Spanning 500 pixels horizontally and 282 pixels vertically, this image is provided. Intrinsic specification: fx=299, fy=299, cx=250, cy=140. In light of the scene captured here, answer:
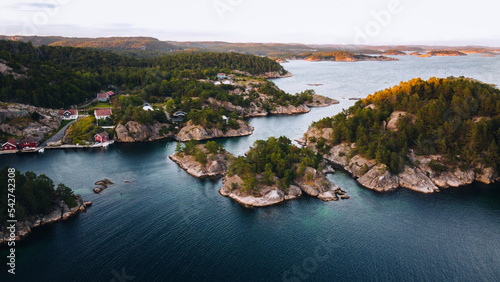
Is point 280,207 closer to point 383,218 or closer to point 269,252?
point 269,252

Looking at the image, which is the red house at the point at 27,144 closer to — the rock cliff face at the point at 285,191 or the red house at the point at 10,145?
the red house at the point at 10,145

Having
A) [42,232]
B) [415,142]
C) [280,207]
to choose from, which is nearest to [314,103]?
[415,142]

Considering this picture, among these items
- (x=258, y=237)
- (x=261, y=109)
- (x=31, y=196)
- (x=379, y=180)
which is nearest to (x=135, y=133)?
(x=31, y=196)

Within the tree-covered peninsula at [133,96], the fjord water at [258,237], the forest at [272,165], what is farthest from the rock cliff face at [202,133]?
the forest at [272,165]

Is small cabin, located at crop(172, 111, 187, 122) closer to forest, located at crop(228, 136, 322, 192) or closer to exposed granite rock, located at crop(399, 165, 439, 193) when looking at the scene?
forest, located at crop(228, 136, 322, 192)

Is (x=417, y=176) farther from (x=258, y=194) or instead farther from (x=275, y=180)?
(x=258, y=194)

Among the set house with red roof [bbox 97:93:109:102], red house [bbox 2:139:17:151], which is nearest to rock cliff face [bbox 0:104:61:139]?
red house [bbox 2:139:17:151]
